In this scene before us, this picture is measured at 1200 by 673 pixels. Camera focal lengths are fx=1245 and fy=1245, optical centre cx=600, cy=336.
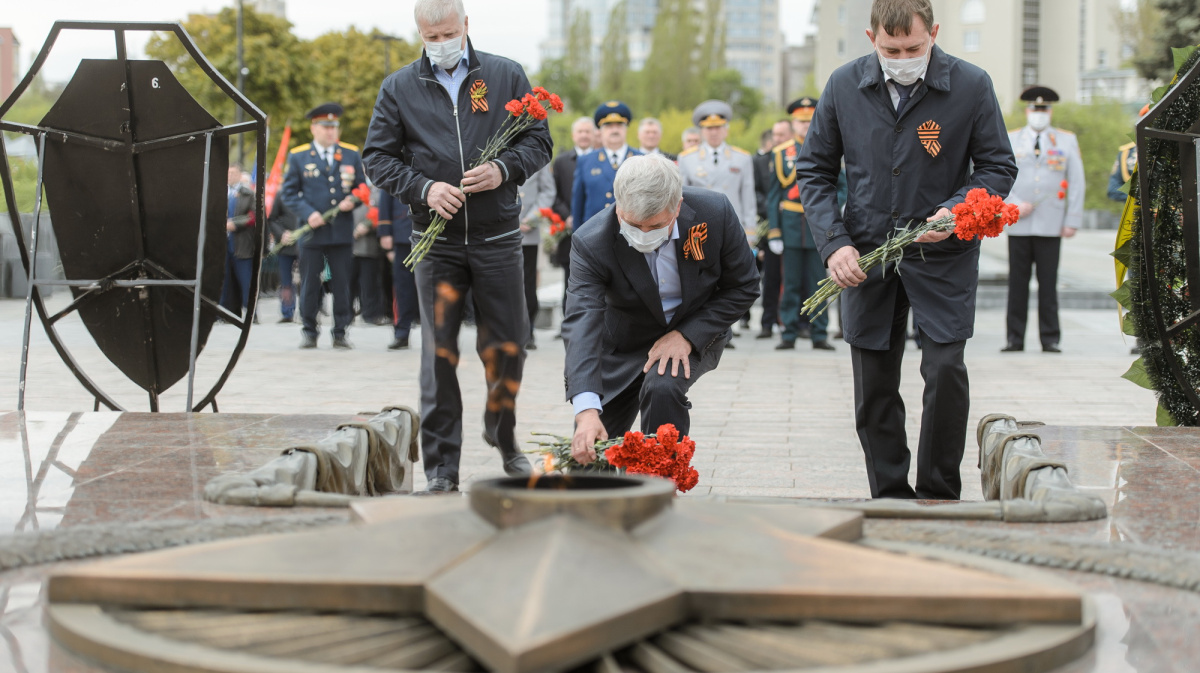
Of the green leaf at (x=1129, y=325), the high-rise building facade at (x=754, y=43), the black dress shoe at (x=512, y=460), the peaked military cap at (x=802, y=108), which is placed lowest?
the black dress shoe at (x=512, y=460)

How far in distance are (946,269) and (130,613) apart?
3318 millimetres

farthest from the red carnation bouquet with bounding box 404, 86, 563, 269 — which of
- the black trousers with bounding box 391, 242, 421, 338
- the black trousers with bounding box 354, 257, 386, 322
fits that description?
the black trousers with bounding box 354, 257, 386, 322

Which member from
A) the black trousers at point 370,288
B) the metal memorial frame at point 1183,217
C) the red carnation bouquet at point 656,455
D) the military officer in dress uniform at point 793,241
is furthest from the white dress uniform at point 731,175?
the red carnation bouquet at point 656,455

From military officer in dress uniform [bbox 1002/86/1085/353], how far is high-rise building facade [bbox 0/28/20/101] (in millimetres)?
8224

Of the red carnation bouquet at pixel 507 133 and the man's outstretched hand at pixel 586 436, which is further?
the red carnation bouquet at pixel 507 133

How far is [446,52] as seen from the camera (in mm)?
5484

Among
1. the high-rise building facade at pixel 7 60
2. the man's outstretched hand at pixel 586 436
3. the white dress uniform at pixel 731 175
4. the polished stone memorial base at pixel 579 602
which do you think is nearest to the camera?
the polished stone memorial base at pixel 579 602

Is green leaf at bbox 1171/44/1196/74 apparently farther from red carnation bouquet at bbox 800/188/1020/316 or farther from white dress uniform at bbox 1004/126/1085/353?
white dress uniform at bbox 1004/126/1085/353

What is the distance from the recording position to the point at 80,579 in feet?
8.01

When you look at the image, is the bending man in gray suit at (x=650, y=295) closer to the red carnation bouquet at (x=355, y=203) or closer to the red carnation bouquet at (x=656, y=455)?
the red carnation bouquet at (x=656, y=455)

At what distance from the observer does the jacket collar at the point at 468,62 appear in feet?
18.1

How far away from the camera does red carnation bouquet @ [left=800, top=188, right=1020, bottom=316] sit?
439 centimetres

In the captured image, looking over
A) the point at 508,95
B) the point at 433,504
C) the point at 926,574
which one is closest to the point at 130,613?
the point at 433,504

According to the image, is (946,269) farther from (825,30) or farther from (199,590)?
(825,30)
